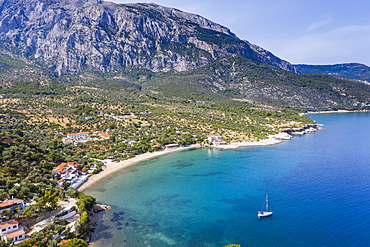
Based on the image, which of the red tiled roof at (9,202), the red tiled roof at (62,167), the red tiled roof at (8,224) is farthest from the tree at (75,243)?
the red tiled roof at (62,167)

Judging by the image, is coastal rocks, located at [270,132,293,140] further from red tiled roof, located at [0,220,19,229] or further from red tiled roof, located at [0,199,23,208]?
red tiled roof, located at [0,220,19,229]

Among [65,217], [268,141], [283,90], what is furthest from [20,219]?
[283,90]

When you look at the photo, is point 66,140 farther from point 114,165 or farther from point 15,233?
point 15,233

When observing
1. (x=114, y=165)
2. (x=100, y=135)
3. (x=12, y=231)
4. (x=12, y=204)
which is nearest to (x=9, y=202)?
(x=12, y=204)

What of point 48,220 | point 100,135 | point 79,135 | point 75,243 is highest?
point 79,135

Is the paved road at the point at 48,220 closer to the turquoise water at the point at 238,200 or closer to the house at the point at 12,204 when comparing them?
the house at the point at 12,204
